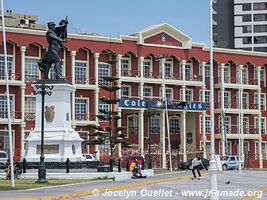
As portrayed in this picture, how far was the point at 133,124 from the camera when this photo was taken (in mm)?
81062

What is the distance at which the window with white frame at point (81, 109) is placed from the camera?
7553cm

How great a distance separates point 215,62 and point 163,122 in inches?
447

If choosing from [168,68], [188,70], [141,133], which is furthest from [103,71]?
[188,70]

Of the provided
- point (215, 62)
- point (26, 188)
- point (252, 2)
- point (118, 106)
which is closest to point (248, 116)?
point (215, 62)

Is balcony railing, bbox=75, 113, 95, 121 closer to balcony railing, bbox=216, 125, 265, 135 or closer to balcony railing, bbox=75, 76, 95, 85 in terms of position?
balcony railing, bbox=75, 76, 95, 85

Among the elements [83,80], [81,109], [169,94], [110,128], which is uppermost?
[83,80]

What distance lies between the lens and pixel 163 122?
81.6 m

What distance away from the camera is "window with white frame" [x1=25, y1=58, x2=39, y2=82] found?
73000 mm

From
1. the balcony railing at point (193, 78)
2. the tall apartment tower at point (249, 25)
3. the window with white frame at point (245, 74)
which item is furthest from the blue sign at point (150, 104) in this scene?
the tall apartment tower at point (249, 25)

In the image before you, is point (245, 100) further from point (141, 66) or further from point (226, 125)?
point (141, 66)

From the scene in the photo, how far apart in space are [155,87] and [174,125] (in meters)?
5.64

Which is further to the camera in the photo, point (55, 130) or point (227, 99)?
point (227, 99)

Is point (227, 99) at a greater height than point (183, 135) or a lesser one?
greater

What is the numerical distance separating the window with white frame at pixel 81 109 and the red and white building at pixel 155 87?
11 cm
